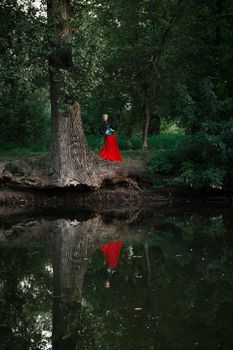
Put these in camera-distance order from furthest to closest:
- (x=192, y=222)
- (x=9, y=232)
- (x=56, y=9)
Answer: (x=56, y=9)
(x=192, y=222)
(x=9, y=232)

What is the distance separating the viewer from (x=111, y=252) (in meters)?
13.2

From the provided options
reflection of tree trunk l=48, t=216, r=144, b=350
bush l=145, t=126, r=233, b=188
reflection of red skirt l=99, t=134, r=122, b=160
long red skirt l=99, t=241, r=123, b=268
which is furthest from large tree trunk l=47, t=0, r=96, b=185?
long red skirt l=99, t=241, r=123, b=268

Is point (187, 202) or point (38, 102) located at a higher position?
point (38, 102)

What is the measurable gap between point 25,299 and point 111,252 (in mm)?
3742

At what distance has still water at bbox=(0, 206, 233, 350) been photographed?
7.88 m

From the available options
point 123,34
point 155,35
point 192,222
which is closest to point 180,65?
point 155,35

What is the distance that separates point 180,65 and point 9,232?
13379mm

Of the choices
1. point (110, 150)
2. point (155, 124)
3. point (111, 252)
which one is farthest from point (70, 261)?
point (155, 124)

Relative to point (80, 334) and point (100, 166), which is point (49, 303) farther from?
point (100, 166)

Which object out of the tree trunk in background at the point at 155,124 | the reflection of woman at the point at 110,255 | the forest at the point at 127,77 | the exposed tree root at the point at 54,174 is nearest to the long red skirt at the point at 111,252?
the reflection of woman at the point at 110,255

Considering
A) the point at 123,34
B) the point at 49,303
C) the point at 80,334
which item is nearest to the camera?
the point at 80,334

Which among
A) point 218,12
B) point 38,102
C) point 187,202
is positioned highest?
point 218,12

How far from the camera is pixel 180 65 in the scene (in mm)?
26328

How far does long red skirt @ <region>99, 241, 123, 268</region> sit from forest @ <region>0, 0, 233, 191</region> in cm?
655
